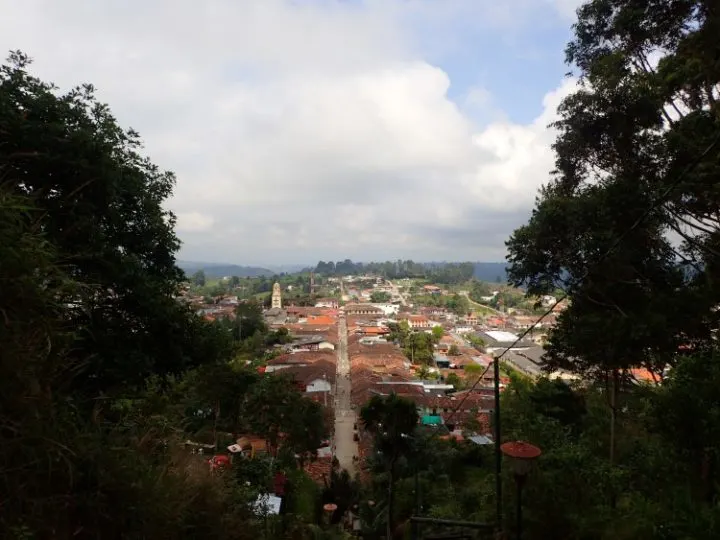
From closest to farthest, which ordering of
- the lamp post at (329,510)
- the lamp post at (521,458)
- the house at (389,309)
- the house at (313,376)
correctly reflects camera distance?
the lamp post at (521,458), the lamp post at (329,510), the house at (313,376), the house at (389,309)

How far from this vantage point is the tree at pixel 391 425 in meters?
7.80

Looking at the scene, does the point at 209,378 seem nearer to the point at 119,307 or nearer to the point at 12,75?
the point at 119,307

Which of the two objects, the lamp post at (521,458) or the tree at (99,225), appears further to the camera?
the tree at (99,225)

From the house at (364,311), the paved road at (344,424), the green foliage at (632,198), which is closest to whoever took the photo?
the green foliage at (632,198)

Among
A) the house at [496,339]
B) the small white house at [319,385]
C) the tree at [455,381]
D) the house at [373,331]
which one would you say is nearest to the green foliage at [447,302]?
the house at [496,339]

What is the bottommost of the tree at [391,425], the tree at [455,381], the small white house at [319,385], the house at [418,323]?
the tree at [455,381]

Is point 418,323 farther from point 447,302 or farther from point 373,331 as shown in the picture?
point 447,302

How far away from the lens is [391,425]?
7.88 meters

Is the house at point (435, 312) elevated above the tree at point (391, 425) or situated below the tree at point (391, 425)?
below

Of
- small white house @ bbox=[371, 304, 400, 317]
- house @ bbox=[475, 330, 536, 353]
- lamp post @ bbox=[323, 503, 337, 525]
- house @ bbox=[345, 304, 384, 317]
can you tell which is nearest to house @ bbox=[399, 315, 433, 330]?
house @ bbox=[475, 330, 536, 353]

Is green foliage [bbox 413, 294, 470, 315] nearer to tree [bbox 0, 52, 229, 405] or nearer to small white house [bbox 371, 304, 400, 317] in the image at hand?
small white house [bbox 371, 304, 400, 317]

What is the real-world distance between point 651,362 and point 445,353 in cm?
2860

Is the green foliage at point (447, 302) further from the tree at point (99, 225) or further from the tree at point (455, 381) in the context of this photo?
the tree at point (99, 225)

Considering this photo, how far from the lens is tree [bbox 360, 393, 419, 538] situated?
7.80 meters
